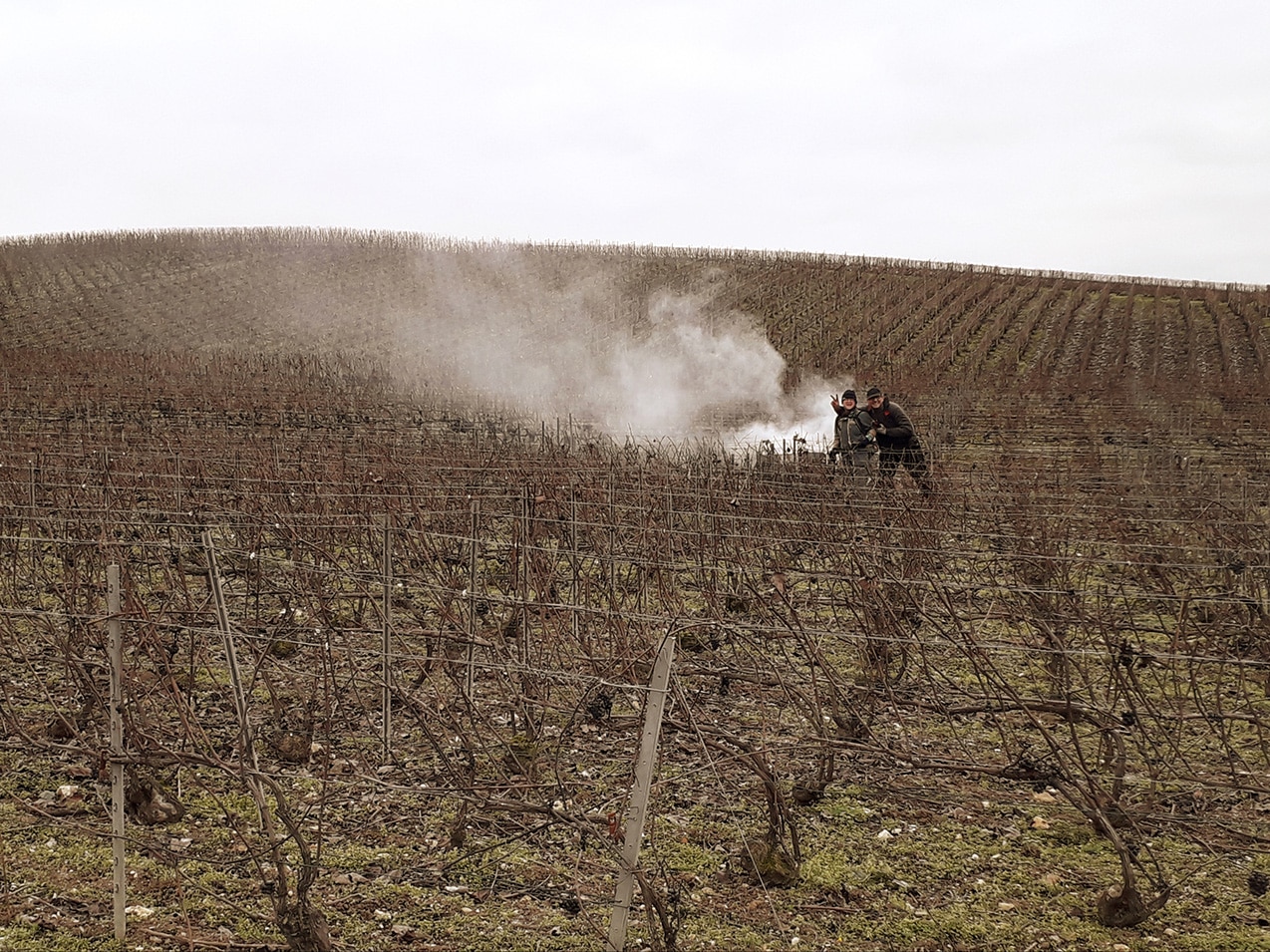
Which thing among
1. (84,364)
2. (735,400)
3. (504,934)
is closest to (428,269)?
(84,364)

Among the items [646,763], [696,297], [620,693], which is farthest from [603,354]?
[646,763]

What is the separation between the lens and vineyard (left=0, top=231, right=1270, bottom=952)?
358cm

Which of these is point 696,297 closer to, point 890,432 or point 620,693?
point 890,432

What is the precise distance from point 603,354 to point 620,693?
938 inches

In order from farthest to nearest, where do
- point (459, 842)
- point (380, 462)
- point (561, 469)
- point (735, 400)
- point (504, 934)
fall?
point (735, 400) < point (380, 462) < point (561, 469) < point (459, 842) < point (504, 934)

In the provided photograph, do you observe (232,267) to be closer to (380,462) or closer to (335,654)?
(380,462)

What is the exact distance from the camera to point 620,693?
579 centimetres

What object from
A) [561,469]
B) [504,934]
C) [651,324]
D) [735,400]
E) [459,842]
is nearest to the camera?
[504,934]

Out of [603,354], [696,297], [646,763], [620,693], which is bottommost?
[620,693]

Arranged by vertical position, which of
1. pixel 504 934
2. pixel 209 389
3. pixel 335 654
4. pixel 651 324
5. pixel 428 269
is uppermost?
pixel 428 269

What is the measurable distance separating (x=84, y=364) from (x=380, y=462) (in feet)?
51.8

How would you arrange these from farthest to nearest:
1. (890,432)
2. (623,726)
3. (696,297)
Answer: (696,297), (890,432), (623,726)

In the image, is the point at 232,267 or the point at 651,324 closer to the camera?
the point at 651,324

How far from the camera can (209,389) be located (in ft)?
68.0
